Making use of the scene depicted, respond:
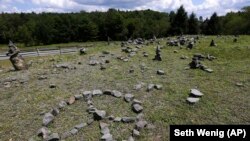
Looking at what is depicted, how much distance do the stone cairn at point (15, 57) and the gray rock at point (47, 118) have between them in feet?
29.0

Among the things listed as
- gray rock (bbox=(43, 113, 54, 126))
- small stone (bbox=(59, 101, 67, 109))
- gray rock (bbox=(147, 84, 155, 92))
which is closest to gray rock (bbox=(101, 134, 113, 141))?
gray rock (bbox=(43, 113, 54, 126))

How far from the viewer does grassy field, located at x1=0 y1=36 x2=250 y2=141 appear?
9.55 meters

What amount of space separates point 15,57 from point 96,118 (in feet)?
32.9

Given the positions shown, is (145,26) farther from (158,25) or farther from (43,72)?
(43,72)

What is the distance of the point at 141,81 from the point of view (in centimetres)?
1338

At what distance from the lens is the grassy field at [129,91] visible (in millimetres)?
9555

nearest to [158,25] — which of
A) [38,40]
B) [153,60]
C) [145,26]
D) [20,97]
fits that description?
[145,26]

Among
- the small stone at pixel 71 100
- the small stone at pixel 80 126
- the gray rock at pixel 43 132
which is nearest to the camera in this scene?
the gray rock at pixel 43 132

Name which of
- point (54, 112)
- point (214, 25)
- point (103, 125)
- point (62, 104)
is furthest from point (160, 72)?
point (214, 25)

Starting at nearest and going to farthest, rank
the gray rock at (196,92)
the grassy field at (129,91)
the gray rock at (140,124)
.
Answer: the gray rock at (140,124), the grassy field at (129,91), the gray rock at (196,92)

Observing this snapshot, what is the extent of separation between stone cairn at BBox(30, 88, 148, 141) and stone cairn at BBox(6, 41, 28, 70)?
7.94 m

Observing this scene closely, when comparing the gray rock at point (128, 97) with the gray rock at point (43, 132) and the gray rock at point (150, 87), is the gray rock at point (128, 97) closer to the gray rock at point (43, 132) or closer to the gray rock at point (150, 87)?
the gray rock at point (150, 87)

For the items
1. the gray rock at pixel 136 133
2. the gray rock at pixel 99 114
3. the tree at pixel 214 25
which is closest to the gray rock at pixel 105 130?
the gray rock at pixel 99 114

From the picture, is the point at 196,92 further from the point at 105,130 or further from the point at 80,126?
the point at 80,126
